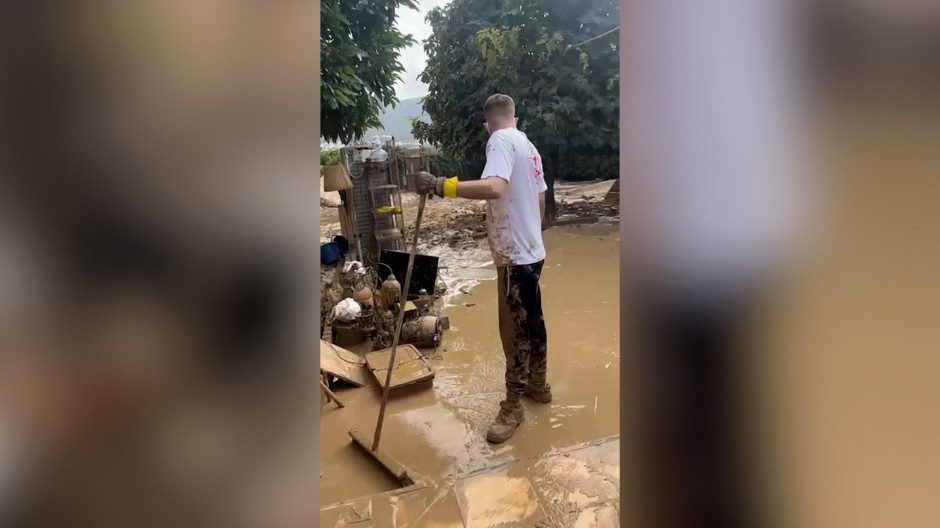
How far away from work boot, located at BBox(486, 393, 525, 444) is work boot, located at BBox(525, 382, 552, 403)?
0.85ft

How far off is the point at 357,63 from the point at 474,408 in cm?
409

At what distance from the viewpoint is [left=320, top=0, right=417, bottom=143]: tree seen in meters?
5.32

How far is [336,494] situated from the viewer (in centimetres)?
301

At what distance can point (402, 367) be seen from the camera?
Answer: 175 inches

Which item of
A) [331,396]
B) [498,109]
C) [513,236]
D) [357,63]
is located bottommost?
[331,396]

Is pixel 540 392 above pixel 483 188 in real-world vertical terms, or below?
below

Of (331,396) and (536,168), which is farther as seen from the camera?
(331,396)

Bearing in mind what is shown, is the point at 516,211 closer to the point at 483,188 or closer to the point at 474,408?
the point at 483,188
